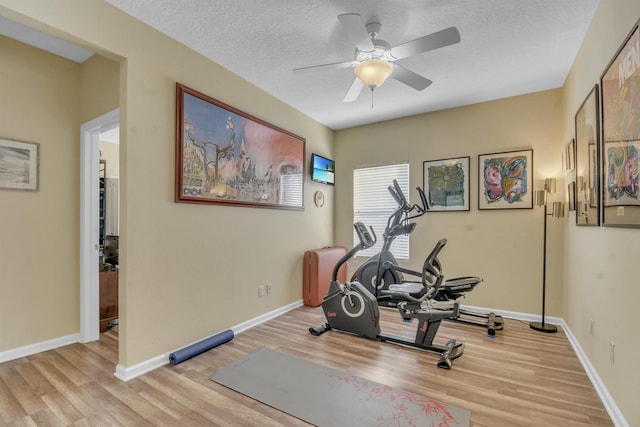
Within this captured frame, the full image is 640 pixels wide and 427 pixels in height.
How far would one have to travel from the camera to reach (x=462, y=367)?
2514mm

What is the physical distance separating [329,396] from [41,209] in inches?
122

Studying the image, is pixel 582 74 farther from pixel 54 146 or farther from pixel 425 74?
pixel 54 146

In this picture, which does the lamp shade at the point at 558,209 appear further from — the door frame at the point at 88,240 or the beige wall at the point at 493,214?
the door frame at the point at 88,240

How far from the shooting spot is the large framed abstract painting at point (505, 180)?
12.1ft

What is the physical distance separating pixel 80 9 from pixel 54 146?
1487 mm

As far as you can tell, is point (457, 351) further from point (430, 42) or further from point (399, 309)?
point (430, 42)

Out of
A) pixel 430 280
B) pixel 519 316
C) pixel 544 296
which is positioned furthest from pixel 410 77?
pixel 519 316

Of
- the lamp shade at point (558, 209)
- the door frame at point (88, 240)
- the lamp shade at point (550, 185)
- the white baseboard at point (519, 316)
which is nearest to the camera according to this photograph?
the door frame at point (88, 240)

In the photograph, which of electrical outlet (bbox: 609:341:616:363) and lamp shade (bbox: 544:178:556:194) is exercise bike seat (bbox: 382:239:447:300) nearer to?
electrical outlet (bbox: 609:341:616:363)

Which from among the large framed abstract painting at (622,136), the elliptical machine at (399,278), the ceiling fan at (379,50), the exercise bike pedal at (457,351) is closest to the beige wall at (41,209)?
the ceiling fan at (379,50)

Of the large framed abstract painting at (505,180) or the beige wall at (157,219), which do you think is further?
the large framed abstract painting at (505,180)

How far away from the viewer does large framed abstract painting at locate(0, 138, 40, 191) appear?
2.63 meters

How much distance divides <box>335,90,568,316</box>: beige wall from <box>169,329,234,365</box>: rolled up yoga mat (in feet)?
9.07

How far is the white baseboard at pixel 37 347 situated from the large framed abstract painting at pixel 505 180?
4891 mm
